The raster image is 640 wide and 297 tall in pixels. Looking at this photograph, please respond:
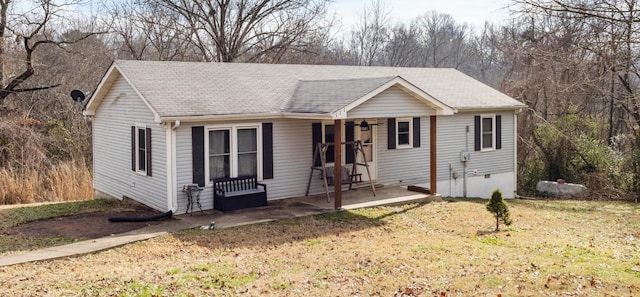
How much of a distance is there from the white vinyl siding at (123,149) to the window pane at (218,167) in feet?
3.43

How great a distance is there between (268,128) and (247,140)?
23.7 inches

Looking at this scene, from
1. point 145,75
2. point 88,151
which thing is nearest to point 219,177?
point 145,75

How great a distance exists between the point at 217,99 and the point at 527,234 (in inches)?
289

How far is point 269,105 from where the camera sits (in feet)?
45.3

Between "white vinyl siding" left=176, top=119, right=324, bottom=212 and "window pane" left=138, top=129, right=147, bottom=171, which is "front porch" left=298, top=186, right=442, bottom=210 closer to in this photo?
"white vinyl siding" left=176, top=119, right=324, bottom=212

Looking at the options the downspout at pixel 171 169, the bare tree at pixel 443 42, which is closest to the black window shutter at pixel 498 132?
the downspout at pixel 171 169

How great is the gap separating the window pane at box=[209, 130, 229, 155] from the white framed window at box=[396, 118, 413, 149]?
5417 millimetres

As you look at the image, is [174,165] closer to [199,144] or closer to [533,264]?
[199,144]

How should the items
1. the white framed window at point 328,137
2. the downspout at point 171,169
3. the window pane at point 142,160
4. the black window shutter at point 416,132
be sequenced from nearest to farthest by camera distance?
1. the downspout at point 171,169
2. the window pane at point 142,160
3. the white framed window at point 328,137
4. the black window shutter at point 416,132

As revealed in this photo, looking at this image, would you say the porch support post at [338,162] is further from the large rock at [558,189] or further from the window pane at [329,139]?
the large rock at [558,189]

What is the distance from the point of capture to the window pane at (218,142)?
12883mm

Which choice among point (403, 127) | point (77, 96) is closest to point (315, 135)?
point (403, 127)

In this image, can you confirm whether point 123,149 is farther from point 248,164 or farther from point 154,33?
point 154,33

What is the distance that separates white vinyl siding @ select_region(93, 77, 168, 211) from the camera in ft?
42.0
